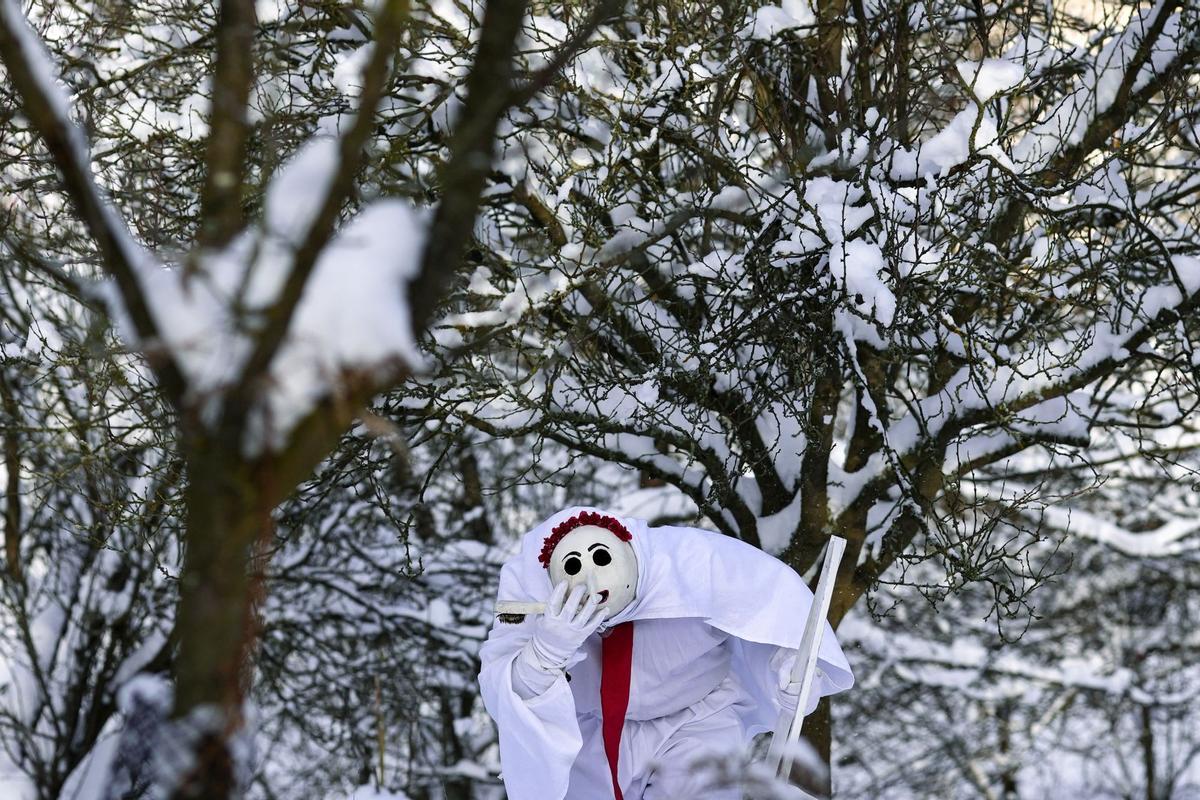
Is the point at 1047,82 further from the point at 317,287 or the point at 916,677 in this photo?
the point at 916,677

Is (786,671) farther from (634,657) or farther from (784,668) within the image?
(634,657)

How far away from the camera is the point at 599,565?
4.21 meters

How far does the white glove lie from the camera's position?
159 inches

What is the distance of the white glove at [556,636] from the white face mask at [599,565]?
0.05 m

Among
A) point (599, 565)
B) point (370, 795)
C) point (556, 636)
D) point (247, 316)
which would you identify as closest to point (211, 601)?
point (247, 316)

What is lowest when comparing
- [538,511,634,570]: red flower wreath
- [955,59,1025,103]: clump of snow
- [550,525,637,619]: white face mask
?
[550,525,637,619]: white face mask

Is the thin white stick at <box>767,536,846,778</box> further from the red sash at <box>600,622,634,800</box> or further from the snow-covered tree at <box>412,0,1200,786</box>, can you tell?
the snow-covered tree at <box>412,0,1200,786</box>

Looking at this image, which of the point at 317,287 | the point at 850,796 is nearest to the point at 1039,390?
the point at 317,287

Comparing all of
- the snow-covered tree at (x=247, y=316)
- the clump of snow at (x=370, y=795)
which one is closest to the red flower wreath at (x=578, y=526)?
the clump of snow at (x=370, y=795)

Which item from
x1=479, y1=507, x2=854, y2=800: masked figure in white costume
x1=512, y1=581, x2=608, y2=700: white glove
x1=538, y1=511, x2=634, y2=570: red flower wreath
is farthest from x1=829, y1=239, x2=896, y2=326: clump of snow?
x1=512, y1=581, x2=608, y2=700: white glove

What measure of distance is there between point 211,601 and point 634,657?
3027 mm

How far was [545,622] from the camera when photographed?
406 cm

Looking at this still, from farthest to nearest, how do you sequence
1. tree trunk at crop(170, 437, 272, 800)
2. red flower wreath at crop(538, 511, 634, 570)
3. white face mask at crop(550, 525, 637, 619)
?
1. red flower wreath at crop(538, 511, 634, 570)
2. white face mask at crop(550, 525, 637, 619)
3. tree trunk at crop(170, 437, 272, 800)

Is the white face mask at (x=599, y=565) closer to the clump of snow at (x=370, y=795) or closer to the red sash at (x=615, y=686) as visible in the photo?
the red sash at (x=615, y=686)
